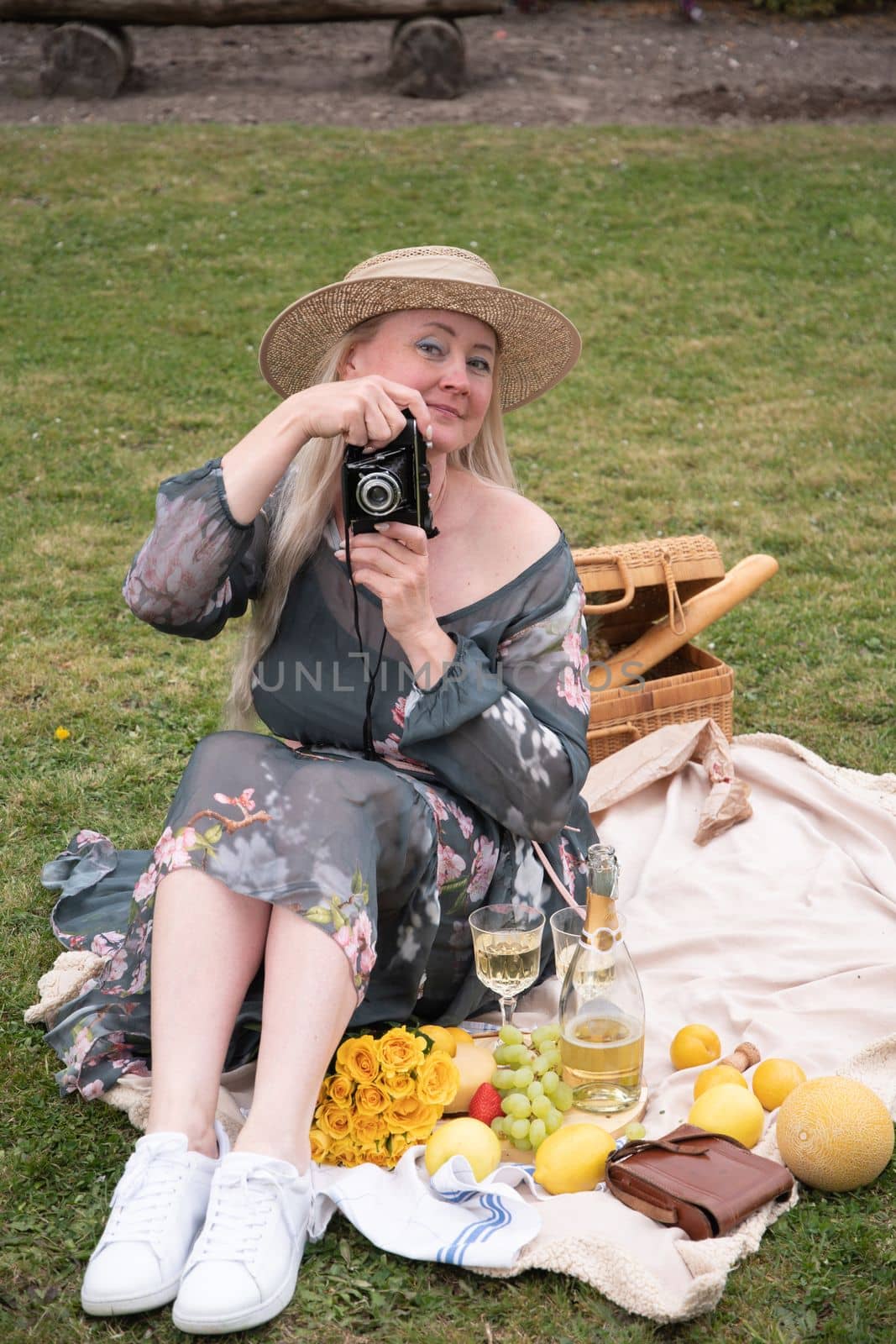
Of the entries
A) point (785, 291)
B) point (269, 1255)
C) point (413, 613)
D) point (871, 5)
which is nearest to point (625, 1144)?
point (269, 1255)

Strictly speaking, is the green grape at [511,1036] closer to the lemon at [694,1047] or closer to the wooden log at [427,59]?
the lemon at [694,1047]

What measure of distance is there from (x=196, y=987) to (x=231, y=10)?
985cm

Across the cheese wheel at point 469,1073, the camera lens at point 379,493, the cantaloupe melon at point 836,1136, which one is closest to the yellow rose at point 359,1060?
the cheese wheel at point 469,1073

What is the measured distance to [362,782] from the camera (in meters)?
2.51

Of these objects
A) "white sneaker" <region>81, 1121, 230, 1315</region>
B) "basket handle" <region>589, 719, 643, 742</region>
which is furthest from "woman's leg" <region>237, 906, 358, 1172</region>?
"basket handle" <region>589, 719, 643, 742</region>

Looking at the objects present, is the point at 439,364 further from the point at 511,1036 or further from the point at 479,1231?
the point at 479,1231

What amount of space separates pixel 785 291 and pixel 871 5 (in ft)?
21.5

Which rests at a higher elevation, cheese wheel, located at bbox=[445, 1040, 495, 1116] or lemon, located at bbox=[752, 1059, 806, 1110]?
lemon, located at bbox=[752, 1059, 806, 1110]

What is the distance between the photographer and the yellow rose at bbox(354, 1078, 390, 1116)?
2.52m

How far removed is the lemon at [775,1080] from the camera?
268 centimetres

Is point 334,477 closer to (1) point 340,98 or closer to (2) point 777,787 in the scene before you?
(2) point 777,787

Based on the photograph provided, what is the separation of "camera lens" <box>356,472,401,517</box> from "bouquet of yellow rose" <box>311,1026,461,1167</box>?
100 cm

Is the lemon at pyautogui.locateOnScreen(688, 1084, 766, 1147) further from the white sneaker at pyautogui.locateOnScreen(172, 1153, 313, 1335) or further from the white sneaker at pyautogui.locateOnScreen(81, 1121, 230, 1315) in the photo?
the white sneaker at pyautogui.locateOnScreen(81, 1121, 230, 1315)

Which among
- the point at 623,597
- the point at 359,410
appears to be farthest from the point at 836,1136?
the point at 623,597
